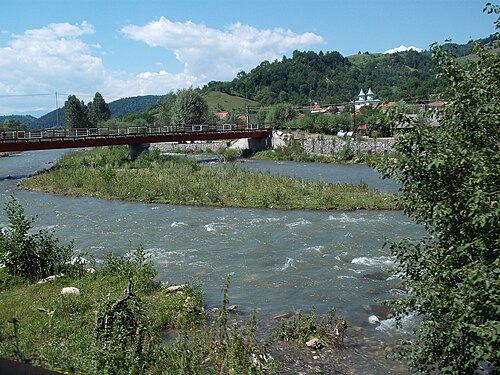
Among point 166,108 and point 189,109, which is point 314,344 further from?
point 166,108

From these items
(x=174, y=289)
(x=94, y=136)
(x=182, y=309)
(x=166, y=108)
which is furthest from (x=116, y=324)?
(x=166, y=108)

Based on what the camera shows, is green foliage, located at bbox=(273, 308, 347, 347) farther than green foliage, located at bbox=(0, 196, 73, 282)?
No

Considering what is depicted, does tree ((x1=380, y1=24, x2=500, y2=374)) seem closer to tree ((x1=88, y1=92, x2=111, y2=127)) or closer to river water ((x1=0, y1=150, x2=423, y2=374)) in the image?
river water ((x1=0, y1=150, x2=423, y2=374))

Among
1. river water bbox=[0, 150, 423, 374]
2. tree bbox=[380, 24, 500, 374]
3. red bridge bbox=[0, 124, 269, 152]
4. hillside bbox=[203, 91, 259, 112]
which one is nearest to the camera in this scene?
tree bbox=[380, 24, 500, 374]

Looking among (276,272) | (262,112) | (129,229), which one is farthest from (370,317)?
(262,112)

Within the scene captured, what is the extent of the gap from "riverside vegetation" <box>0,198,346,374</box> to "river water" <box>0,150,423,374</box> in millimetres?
1192

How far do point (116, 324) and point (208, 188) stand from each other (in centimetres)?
2392

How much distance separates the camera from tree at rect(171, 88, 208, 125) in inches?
3497

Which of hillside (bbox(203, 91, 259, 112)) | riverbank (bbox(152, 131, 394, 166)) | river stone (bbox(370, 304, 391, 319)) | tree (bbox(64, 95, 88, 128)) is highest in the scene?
hillside (bbox(203, 91, 259, 112))

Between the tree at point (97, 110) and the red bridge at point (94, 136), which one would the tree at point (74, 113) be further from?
the red bridge at point (94, 136)

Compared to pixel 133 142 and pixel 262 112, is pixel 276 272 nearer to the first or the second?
pixel 133 142

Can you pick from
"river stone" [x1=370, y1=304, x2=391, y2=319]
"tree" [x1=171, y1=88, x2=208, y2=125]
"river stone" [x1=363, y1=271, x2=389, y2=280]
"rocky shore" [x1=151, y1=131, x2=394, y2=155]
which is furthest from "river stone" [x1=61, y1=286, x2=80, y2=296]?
"tree" [x1=171, y1=88, x2=208, y2=125]

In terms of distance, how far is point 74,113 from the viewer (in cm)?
12781

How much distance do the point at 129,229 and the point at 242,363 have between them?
17.0 m
